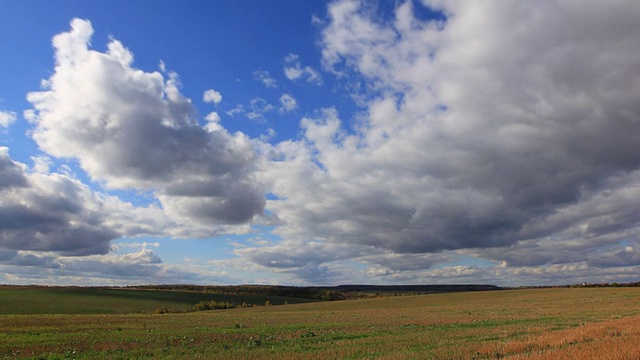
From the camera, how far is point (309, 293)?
18000 cm

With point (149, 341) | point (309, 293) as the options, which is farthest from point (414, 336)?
point (309, 293)

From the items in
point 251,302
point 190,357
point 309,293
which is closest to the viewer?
point 190,357

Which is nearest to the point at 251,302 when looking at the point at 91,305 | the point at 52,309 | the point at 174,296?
the point at 174,296

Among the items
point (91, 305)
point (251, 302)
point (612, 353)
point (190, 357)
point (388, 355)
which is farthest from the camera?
point (251, 302)

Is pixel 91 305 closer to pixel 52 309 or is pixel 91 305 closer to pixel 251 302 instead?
pixel 52 309

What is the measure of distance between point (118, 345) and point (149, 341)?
2.41 meters

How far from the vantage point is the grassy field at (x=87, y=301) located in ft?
321

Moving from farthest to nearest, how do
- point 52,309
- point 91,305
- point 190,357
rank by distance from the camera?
point 91,305 → point 52,309 → point 190,357

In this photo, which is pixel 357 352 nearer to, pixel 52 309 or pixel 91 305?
pixel 52 309

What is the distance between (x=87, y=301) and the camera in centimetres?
11544

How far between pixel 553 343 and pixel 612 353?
170 inches

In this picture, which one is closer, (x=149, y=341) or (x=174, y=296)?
(x=149, y=341)

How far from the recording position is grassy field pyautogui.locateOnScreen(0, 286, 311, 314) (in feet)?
321

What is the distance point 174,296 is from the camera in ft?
461
